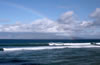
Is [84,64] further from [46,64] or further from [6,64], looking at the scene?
[6,64]

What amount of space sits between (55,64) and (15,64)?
16.0 feet

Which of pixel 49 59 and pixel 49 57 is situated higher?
pixel 49 57

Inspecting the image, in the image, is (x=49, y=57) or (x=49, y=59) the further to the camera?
(x=49, y=57)

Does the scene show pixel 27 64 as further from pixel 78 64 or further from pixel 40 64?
pixel 78 64

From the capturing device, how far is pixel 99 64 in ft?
61.4

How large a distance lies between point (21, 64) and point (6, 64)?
1.80m

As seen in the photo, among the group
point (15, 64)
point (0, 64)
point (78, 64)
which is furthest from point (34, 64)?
point (78, 64)

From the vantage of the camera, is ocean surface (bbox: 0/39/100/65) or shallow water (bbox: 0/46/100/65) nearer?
shallow water (bbox: 0/46/100/65)

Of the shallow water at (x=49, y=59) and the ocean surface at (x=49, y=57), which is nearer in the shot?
the shallow water at (x=49, y=59)

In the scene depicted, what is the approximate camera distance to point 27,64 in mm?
18781

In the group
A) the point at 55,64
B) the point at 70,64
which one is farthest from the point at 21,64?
the point at 70,64

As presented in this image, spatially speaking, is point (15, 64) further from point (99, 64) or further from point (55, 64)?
point (99, 64)

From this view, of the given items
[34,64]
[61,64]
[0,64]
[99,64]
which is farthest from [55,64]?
[0,64]

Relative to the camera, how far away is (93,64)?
18.9 metres
